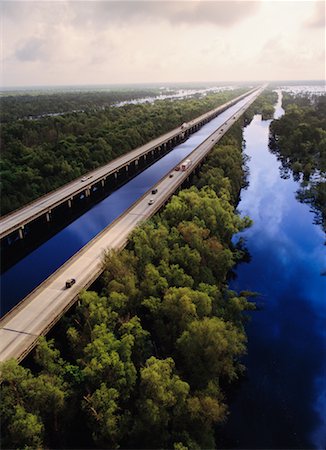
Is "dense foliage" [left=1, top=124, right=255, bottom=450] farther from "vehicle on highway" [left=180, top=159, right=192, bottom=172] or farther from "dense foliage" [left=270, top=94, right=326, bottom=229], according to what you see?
"vehicle on highway" [left=180, top=159, right=192, bottom=172]

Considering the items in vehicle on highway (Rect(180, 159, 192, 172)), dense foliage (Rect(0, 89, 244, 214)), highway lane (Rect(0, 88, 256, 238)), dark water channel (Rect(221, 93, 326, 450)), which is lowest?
dark water channel (Rect(221, 93, 326, 450))

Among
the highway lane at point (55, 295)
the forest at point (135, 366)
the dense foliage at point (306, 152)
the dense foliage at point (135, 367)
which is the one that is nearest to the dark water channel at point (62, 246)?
the highway lane at point (55, 295)

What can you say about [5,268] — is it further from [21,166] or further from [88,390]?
[88,390]

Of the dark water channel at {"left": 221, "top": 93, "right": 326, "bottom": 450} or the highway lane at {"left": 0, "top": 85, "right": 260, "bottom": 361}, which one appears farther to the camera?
the highway lane at {"left": 0, "top": 85, "right": 260, "bottom": 361}

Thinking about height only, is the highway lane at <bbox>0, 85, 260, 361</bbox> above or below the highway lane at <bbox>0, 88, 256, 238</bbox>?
below

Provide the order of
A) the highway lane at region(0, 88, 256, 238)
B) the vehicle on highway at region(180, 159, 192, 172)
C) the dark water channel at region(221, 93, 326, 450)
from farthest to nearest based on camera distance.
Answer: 1. the vehicle on highway at region(180, 159, 192, 172)
2. the highway lane at region(0, 88, 256, 238)
3. the dark water channel at region(221, 93, 326, 450)

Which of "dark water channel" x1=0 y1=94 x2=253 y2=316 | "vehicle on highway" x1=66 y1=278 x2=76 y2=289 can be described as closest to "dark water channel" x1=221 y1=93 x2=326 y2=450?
"vehicle on highway" x1=66 y1=278 x2=76 y2=289

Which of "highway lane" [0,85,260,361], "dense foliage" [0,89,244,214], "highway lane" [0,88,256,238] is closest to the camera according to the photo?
"highway lane" [0,85,260,361]
